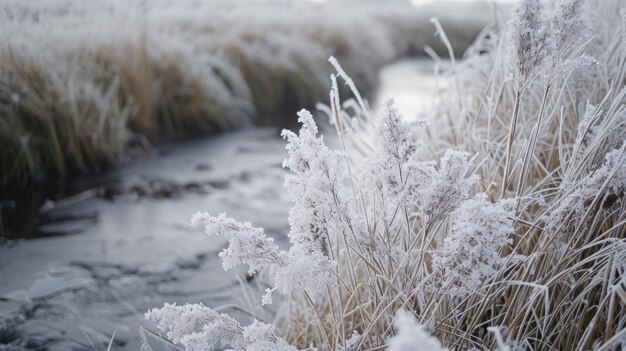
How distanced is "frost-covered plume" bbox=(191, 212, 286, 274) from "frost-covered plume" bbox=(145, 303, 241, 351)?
14 cm

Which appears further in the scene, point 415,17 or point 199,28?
point 415,17

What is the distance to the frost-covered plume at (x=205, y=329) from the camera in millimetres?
1131

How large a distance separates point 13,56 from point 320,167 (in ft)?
11.3

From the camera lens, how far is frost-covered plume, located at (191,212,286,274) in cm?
110

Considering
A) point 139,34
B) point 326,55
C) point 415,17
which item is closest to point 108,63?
point 139,34

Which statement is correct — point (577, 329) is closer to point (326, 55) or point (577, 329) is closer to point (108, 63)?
point (108, 63)

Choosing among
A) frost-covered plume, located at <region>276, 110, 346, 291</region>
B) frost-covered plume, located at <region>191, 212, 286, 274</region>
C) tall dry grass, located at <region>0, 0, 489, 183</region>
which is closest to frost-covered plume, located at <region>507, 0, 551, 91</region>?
frost-covered plume, located at <region>276, 110, 346, 291</region>

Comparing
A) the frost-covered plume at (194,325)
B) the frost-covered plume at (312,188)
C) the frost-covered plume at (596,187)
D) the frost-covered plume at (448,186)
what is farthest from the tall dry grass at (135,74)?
the frost-covered plume at (596,187)

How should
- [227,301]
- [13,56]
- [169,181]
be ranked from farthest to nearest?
[169,181]
[13,56]
[227,301]

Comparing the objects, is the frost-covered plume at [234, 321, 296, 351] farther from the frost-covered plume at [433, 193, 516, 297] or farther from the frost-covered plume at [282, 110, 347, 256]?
A: the frost-covered plume at [433, 193, 516, 297]

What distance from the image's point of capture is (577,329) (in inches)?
51.2

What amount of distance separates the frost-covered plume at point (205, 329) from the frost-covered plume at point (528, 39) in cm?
76

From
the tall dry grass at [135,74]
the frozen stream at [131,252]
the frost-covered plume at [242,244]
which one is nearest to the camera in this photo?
the frost-covered plume at [242,244]

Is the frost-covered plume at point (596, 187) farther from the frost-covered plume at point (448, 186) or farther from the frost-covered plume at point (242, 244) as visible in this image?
the frost-covered plume at point (242, 244)
